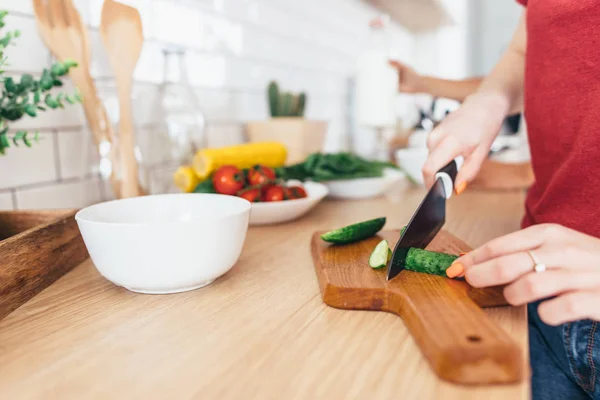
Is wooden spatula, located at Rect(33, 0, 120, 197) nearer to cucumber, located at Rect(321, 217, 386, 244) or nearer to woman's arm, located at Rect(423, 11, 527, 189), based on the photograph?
cucumber, located at Rect(321, 217, 386, 244)

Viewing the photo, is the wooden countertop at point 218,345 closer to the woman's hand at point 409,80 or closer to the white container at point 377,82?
the woman's hand at point 409,80

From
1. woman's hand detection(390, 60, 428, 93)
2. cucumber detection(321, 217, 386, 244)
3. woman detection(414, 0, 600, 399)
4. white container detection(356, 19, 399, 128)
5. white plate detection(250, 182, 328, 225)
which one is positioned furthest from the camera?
white container detection(356, 19, 399, 128)

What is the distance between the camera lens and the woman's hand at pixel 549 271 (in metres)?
0.48

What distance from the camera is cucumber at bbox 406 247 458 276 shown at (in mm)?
595

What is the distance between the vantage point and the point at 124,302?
1.94ft

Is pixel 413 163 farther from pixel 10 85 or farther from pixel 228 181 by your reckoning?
pixel 10 85

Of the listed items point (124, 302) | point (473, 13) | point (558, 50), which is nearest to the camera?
point (124, 302)

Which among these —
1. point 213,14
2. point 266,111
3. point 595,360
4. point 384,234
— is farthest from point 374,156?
point 595,360

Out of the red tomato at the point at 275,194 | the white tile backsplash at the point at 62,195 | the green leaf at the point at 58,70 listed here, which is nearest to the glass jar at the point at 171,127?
the white tile backsplash at the point at 62,195

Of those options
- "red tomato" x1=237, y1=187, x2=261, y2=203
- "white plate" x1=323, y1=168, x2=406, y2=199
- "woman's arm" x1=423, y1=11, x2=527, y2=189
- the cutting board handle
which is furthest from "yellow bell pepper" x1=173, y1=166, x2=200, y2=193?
the cutting board handle

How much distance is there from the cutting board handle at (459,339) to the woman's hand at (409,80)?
43.4 inches

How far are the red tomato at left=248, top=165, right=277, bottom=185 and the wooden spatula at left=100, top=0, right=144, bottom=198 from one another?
224 millimetres

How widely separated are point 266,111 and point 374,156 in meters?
0.71

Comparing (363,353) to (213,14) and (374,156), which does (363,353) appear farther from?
(374,156)
